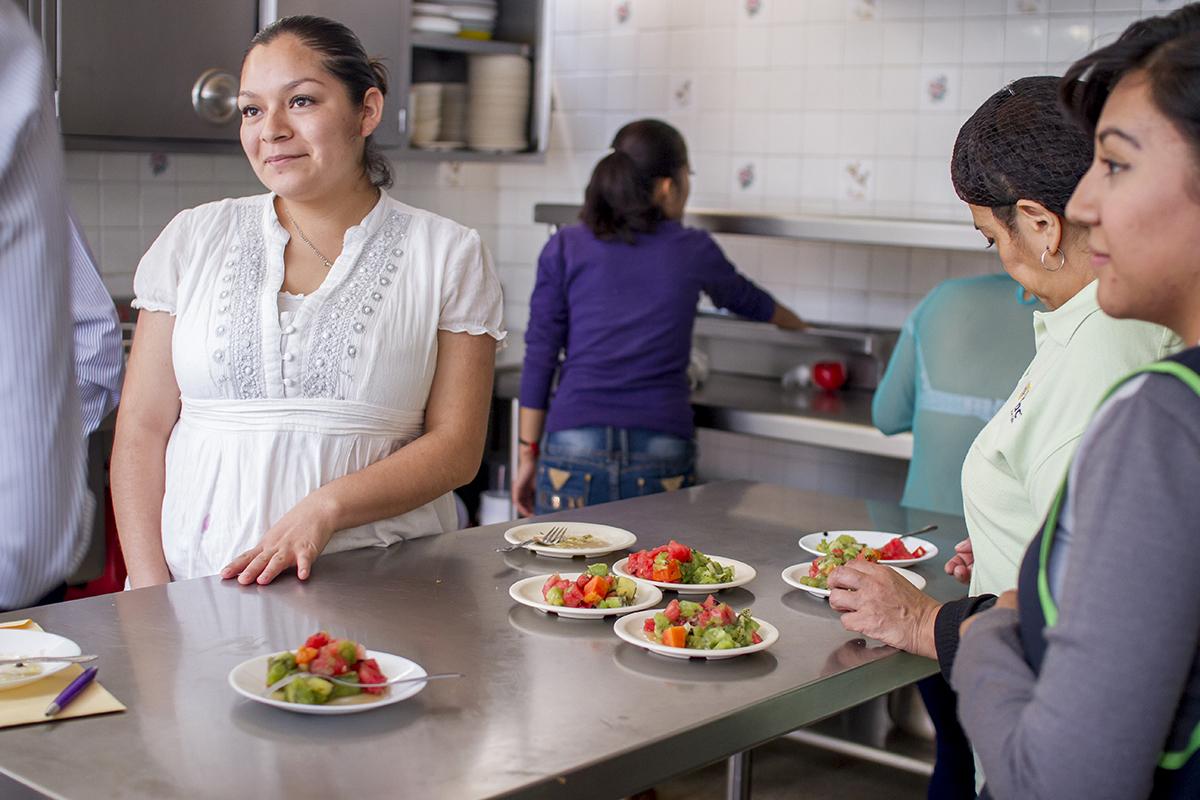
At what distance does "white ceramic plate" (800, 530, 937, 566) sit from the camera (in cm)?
215

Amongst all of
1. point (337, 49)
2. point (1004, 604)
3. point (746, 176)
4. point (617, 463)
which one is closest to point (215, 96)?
point (617, 463)

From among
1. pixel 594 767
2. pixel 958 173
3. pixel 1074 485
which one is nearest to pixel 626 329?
pixel 958 173

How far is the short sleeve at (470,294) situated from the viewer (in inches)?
84.7

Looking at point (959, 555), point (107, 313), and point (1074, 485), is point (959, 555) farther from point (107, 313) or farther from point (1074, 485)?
point (107, 313)

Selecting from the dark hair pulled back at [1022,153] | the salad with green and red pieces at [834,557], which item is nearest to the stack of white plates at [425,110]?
the salad with green and red pieces at [834,557]

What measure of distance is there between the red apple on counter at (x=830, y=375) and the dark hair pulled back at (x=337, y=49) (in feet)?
6.99

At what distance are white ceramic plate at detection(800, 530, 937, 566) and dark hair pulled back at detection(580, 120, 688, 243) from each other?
1.26 metres

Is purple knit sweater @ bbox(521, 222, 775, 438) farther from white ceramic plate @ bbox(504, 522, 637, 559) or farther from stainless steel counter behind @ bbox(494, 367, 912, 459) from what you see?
white ceramic plate @ bbox(504, 522, 637, 559)

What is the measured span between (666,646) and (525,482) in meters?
2.13

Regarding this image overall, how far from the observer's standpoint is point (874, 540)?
2.23m

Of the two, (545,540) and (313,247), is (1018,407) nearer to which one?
(545,540)

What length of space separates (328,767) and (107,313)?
3.31ft

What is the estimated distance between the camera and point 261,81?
2.12 metres

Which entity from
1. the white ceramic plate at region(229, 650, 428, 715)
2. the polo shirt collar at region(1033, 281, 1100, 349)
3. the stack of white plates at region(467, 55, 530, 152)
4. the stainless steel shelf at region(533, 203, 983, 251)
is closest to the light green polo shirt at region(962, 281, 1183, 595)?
the polo shirt collar at region(1033, 281, 1100, 349)
